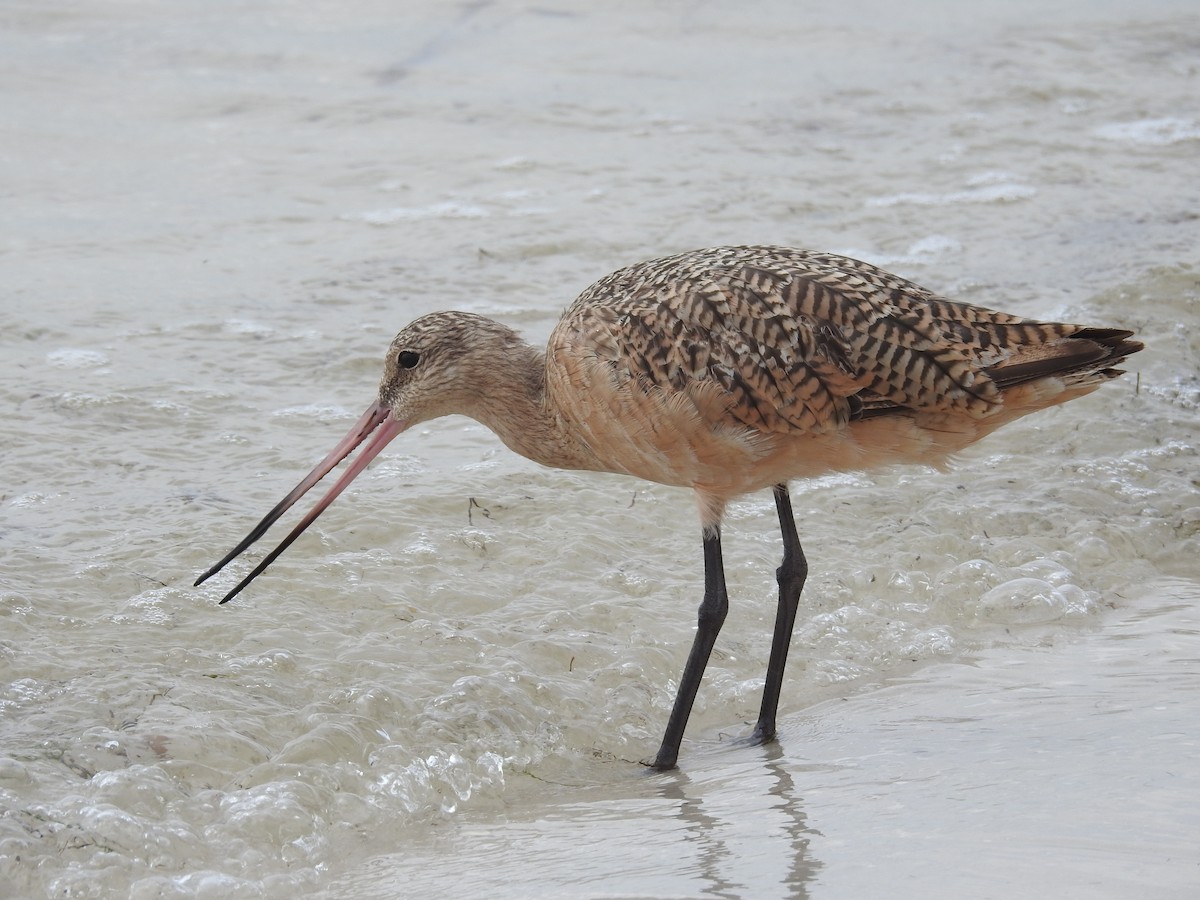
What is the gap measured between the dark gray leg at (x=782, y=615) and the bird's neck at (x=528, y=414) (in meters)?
0.61

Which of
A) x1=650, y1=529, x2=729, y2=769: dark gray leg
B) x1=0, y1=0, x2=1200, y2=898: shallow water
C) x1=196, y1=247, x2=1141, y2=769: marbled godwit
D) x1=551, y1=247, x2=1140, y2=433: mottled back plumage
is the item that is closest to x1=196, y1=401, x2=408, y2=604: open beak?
x1=196, y1=247, x2=1141, y2=769: marbled godwit

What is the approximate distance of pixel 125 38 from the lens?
10633 millimetres

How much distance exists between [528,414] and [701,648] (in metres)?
0.91

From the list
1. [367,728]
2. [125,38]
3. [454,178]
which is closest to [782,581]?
[367,728]

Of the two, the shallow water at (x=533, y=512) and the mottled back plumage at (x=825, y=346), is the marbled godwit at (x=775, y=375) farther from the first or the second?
the shallow water at (x=533, y=512)

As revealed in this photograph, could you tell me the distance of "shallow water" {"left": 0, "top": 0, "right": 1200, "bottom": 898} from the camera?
3.51m

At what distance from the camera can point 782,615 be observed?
4.50m

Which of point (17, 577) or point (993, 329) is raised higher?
point (993, 329)

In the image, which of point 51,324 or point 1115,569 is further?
point 51,324

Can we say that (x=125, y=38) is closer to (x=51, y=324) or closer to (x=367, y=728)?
(x=51, y=324)

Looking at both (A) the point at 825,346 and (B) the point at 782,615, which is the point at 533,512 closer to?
(B) the point at 782,615

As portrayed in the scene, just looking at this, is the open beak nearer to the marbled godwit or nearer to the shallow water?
the marbled godwit

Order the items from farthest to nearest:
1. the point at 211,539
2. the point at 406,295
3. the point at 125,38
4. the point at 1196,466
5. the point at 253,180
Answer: the point at 125,38, the point at 253,180, the point at 406,295, the point at 1196,466, the point at 211,539

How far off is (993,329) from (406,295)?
3.71m
